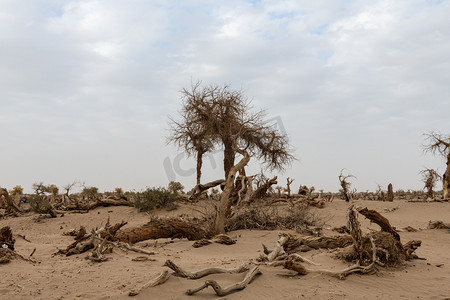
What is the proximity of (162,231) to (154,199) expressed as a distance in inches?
316

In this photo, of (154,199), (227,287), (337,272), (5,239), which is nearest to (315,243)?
(337,272)

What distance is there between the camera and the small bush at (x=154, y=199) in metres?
17.6

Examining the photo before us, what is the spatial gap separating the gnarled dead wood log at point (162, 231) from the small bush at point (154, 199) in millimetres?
7402

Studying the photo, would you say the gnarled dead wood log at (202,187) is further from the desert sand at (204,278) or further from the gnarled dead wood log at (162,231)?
the desert sand at (204,278)

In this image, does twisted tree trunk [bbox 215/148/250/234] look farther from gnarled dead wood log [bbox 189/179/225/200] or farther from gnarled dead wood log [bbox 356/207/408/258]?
gnarled dead wood log [bbox 189/179/225/200]

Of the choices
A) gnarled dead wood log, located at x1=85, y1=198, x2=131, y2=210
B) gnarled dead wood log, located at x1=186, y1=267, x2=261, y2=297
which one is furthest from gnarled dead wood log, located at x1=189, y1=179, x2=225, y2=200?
gnarled dead wood log, located at x1=186, y1=267, x2=261, y2=297

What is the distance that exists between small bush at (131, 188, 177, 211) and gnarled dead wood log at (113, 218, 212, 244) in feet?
24.3

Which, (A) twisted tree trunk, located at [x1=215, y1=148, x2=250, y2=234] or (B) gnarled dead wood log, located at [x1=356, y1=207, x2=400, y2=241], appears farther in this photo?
(A) twisted tree trunk, located at [x1=215, y1=148, x2=250, y2=234]

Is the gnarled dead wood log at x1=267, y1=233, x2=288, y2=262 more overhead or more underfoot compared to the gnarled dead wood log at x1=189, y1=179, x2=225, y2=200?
more underfoot

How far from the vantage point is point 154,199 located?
1770 cm

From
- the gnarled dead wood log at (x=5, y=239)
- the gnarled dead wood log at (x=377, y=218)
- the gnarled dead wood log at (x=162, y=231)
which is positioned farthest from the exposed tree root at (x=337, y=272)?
the gnarled dead wood log at (x=5, y=239)

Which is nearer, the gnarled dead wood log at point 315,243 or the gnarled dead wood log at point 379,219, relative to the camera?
the gnarled dead wood log at point 379,219

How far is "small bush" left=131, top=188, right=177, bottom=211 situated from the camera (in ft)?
57.6

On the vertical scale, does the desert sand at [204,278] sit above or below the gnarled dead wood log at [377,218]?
below
